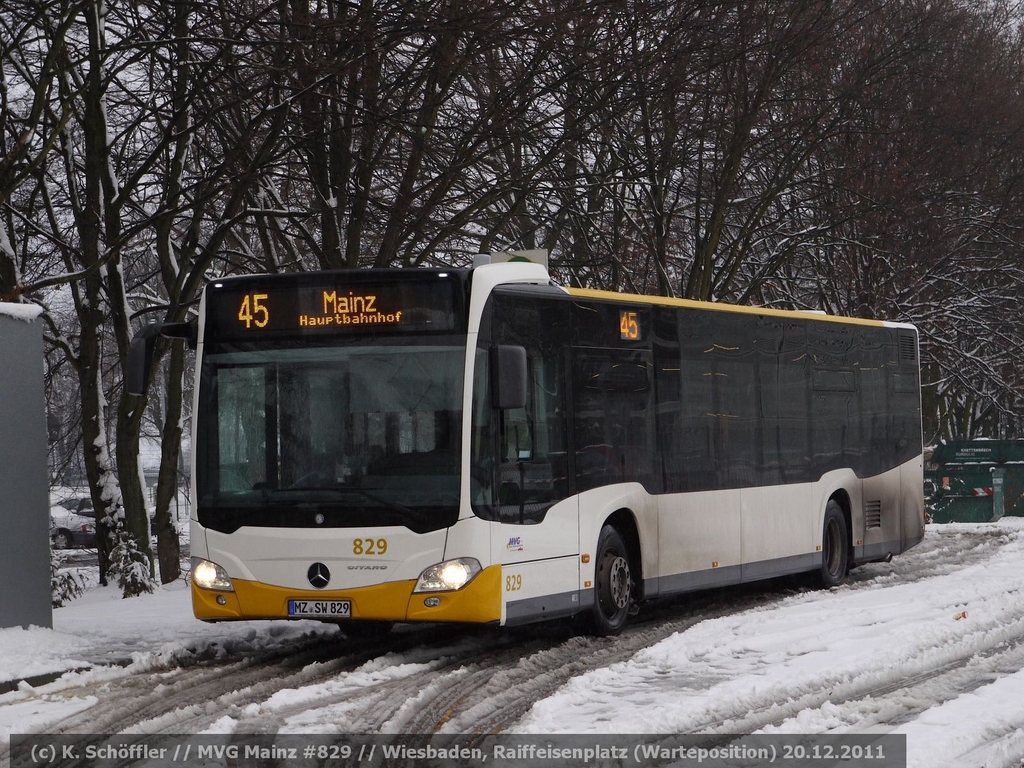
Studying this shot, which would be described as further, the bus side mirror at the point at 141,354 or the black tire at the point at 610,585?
the black tire at the point at 610,585

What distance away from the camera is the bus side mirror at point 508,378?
10.8m

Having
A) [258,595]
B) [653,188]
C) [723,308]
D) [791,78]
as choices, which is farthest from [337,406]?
[791,78]

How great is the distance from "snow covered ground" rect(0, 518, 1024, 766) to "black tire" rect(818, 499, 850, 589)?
63.0 inches

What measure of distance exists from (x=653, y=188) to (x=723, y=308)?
10096mm

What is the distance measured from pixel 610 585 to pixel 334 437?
280cm

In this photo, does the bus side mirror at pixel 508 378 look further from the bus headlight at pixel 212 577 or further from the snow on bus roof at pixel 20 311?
the snow on bus roof at pixel 20 311

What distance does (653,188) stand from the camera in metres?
24.5

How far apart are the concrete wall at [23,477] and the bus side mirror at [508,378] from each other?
3657 millimetres

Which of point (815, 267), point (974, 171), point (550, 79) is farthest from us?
point (815, 267)

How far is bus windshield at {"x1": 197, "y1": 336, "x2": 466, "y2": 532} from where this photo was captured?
35.3ft

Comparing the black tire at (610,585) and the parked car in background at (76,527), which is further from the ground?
the black tire at (610,585)

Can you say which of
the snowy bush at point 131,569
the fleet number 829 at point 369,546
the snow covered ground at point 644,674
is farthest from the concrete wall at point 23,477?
the snowy bush at point 131,569

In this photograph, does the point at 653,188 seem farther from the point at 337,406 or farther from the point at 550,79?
the point at 337,406

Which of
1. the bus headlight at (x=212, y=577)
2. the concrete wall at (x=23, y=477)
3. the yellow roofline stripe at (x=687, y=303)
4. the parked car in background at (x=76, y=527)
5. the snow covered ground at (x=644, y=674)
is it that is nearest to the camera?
the snow covered ground at (x=644, y=674)
